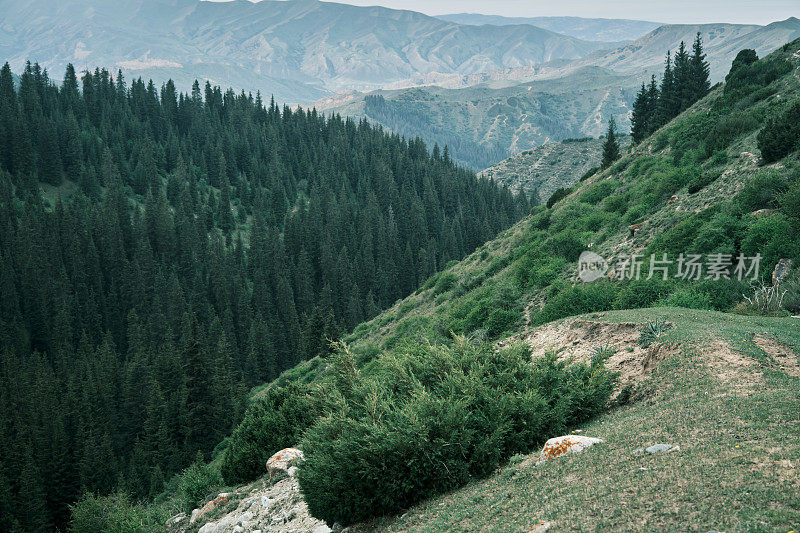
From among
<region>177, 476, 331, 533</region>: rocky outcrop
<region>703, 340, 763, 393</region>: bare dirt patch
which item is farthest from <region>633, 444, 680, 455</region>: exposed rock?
<region>177, 476, 331, 533</region>: rocky outcrop

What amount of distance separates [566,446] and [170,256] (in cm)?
12274

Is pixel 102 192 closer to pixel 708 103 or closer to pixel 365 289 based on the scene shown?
pixel 365 289

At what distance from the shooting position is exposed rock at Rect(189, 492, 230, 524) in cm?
1989

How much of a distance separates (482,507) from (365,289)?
367 ft

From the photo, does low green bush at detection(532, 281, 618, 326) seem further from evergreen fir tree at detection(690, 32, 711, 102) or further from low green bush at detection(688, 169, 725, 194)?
evergreen fir tree at detection(690, 32, 711, 102)

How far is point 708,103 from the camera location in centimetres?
5166

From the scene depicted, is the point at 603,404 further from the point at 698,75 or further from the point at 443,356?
the point at 698,75

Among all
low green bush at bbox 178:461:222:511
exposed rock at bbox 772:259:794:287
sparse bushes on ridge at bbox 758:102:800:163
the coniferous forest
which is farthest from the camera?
the coniferous forest

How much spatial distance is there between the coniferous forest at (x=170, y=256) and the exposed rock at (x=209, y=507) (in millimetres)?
41146

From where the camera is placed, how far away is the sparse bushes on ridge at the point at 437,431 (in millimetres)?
13641

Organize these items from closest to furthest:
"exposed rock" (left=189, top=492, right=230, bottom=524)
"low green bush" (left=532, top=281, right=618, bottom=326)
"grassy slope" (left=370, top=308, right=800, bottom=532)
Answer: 1. "grassy slope" (left=370, top=308, right=800, bottom=532)
2. "exposed rock" (left=189, top=492, right=230, bottom=524)
3. "low green bush" (left=532, top=281, right=618, bottom=326)

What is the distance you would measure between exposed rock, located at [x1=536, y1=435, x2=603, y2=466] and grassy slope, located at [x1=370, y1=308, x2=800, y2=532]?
394 millimetres

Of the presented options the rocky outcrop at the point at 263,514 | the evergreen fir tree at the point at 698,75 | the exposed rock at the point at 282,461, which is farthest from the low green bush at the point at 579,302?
the evergreen fir tree at the point at 698,75

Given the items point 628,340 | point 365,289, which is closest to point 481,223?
point 365,289
